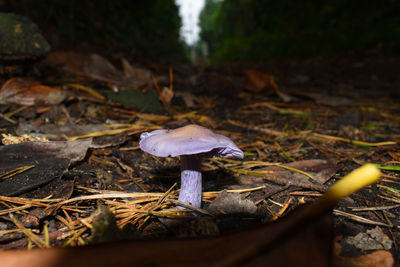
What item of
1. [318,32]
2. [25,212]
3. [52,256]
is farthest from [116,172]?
[318,32]

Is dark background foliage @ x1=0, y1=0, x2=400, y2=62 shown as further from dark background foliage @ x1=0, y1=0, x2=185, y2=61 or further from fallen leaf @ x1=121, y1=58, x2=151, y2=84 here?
fallen leaf @ x1=121, y1=58, x2=151, y2=84

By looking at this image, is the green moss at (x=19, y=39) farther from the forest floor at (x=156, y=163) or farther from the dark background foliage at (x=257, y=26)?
the dark background foliage at (x=257, y=26)

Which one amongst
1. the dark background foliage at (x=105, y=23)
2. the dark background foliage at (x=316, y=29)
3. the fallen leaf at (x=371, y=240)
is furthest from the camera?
the dark background foliage at (x=316, y=29)

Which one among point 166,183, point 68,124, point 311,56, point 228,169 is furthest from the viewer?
point 311,56

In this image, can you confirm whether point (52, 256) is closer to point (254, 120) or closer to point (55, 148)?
point (55, 148)

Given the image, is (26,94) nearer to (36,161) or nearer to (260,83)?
(36,161)

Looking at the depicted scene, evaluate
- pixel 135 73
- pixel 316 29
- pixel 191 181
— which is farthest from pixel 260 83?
pixel 316 29

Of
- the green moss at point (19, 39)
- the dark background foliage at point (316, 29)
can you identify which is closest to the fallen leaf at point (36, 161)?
the green moss at point (19, 39)
